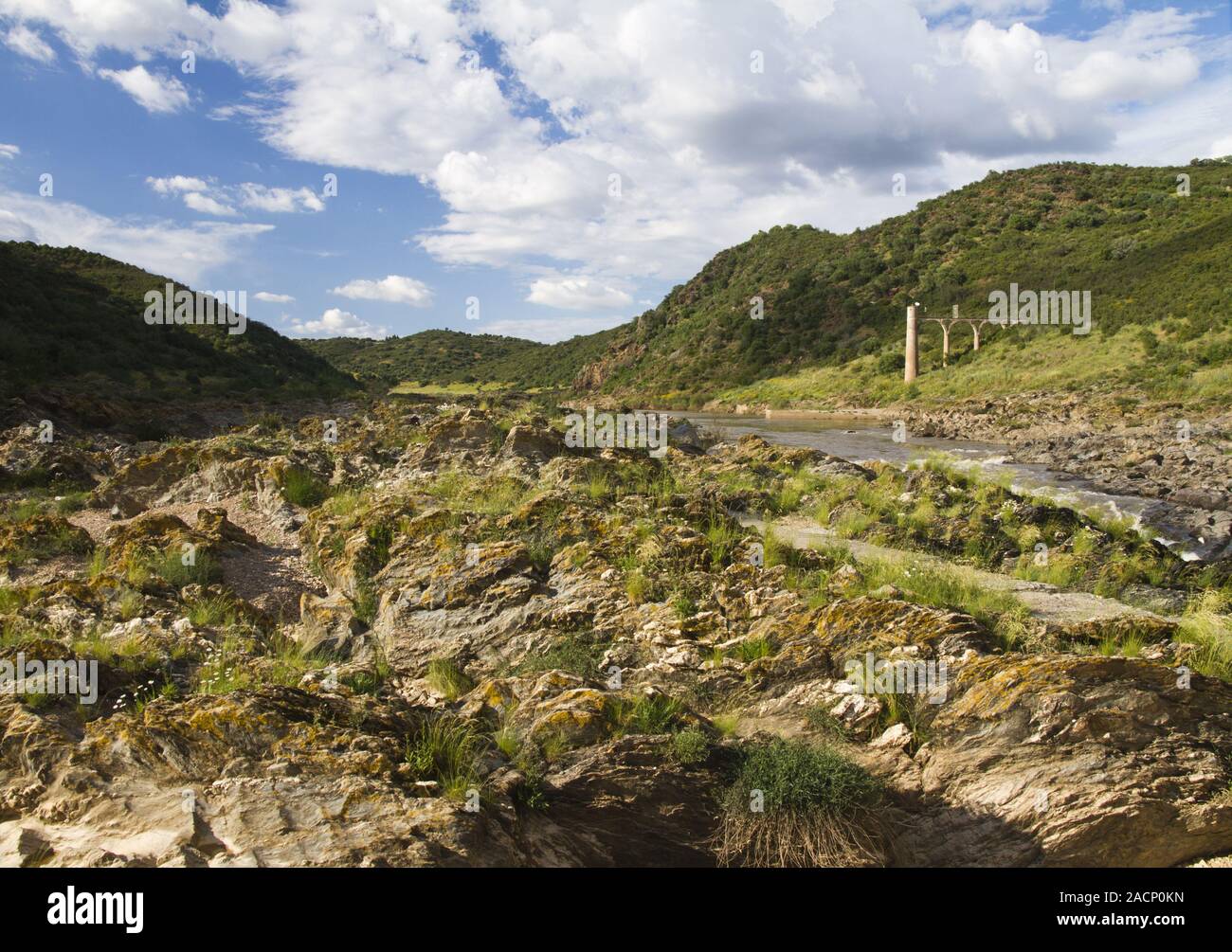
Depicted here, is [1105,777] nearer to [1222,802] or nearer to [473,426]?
[1222,802]

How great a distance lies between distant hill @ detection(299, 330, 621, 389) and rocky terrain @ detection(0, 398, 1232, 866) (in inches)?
2957

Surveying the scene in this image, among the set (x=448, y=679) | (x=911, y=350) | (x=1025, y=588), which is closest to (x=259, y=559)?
(x=448, y=679)

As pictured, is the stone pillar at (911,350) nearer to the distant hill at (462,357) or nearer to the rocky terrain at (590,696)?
the rocky terrain at (590,696)

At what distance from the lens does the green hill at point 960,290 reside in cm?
4059

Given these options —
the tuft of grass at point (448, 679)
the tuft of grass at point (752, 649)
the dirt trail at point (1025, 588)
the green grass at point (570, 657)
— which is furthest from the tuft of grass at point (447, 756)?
the dirt trail at point (1025, 588)

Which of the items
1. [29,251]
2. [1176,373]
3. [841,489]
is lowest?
[841,489]

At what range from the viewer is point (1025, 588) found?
329 inches

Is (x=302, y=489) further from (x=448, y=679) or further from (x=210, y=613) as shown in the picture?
(x=448, y=679)

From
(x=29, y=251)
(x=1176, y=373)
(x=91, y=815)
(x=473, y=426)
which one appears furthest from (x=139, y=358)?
(x=1176, y=373)

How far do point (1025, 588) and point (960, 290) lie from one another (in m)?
56.7

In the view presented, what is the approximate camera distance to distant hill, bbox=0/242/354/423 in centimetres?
2436

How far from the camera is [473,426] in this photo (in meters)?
14.3

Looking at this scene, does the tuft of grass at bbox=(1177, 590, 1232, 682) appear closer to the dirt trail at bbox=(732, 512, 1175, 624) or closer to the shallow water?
the dirt trail at bbox=(732, 512, 1175, 624)
